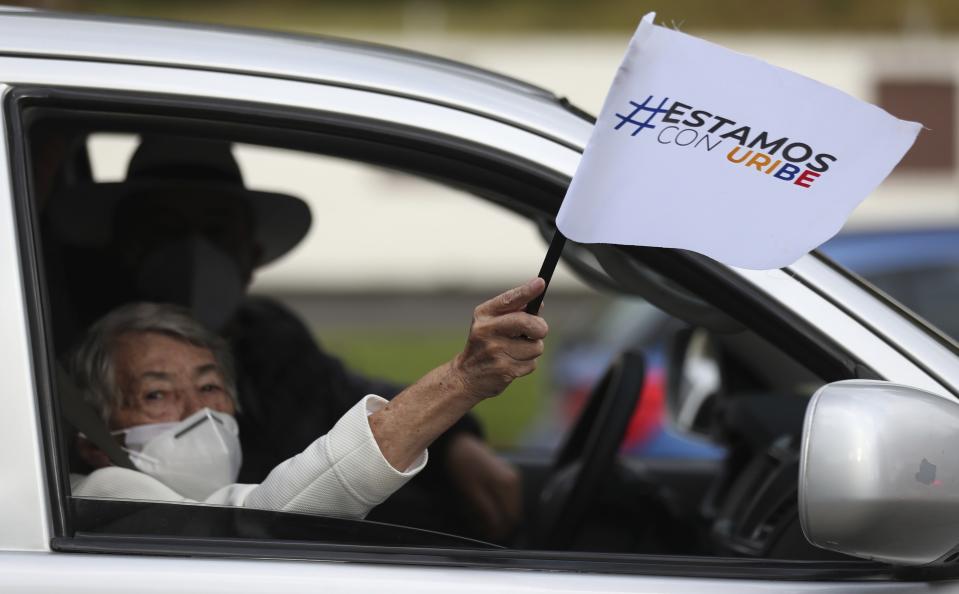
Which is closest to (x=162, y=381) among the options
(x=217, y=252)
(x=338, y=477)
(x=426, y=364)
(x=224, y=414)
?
(x=224, y=414)

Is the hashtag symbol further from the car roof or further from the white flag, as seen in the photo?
the car roof

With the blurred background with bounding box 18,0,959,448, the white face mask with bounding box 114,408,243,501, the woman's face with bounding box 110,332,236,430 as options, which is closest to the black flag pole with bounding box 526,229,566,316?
the white face mask with bounding box 114,408,243,501

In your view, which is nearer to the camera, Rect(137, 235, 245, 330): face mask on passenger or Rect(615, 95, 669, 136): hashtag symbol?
Rect(615, 95, 669, 136): hashtag symbol

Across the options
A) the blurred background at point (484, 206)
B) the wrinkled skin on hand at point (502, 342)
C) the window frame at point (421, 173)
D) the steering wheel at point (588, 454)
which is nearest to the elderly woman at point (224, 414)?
the wrinkled skin on hand at point (502, 342)

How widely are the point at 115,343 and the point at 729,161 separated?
1114 mm

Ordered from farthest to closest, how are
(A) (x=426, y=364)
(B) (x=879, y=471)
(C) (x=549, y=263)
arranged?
(A) (x=426, y=364), (C) (x=549, y=263), (B) (x=879, y=471)

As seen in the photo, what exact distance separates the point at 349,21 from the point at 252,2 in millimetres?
6898

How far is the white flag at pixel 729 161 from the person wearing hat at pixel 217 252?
3.67ft

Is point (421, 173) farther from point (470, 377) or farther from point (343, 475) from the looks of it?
point (343, 475)

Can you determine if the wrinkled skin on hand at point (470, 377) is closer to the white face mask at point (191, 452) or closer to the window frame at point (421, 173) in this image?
the window frame at point (421, 173)

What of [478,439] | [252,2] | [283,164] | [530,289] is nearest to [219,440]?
[530,289]

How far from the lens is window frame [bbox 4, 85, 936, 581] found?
153 cm

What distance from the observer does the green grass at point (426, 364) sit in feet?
27.3

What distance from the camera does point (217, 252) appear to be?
265 centimetres
